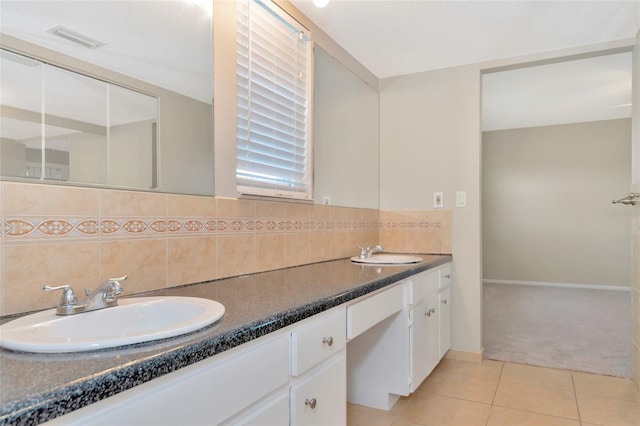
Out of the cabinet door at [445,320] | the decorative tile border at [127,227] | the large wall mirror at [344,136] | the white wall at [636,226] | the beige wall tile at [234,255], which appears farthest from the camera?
the cabinet door at [445,320]

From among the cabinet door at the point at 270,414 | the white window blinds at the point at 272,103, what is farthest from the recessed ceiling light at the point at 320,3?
the cabinet door at the point at 270,414

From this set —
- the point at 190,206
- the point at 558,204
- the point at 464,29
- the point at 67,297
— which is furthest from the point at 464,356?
the point at 558,204

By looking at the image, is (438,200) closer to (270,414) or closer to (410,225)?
(410,225)

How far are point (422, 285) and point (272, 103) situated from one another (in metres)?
1.27

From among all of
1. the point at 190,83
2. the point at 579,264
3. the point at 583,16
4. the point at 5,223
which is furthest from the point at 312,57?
the point at 579,264

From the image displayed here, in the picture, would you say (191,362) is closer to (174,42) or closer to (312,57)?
(174,42)

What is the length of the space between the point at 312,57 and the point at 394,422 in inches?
78.5

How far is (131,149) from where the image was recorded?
136 centimetres

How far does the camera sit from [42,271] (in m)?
1.07

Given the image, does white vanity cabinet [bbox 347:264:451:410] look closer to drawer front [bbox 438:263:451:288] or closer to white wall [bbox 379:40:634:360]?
drawer front [bbox 438:263:451:288]

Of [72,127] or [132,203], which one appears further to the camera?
[132,203]

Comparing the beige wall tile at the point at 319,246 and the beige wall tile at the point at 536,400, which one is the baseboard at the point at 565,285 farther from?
the beige wall tile at the point at 319,246

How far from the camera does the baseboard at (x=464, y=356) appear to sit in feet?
9.37

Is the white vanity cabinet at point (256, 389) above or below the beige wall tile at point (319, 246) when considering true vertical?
below
